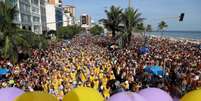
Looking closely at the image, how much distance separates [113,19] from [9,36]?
27.4 meters

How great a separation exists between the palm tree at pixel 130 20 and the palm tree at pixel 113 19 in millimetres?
4628

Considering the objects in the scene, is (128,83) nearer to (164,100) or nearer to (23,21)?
(164,100)

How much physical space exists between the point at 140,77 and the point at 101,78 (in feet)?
5.73

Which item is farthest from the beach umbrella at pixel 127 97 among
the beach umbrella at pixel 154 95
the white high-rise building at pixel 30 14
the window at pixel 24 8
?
the window at pixel 24 8

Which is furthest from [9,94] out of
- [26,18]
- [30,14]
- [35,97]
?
[30,14]

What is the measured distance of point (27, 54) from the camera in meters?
33.7

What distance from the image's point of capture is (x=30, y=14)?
82.1 metres

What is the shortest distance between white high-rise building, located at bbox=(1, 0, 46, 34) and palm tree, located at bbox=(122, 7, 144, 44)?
18.6 meters

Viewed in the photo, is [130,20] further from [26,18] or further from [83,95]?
[83,95]

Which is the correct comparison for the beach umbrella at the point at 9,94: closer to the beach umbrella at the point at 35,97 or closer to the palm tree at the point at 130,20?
the beach umbrella at the point at 35,97

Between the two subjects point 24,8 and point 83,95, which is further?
point 24,8

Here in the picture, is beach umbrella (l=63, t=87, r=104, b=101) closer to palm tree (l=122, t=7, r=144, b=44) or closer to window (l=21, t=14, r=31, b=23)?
palm tree (l=122, t=7, r=144, b=44)

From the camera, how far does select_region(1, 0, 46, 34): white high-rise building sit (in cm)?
6975

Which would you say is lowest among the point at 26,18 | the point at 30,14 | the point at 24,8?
the point at 26,18
